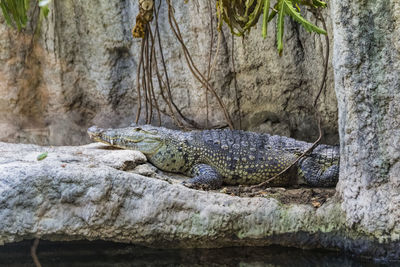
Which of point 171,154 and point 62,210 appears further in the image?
point 171,154

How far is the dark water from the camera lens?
3.08m

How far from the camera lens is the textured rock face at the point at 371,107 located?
312 cm

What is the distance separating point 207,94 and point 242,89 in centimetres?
43

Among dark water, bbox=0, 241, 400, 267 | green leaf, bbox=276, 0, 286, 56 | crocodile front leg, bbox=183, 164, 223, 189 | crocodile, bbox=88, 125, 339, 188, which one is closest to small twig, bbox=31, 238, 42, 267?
dark water, bbox=0, 241, 400, 267

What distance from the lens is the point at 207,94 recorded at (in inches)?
212

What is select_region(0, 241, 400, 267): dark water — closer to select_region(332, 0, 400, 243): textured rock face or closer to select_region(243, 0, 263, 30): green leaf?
select_region(332, 0, 400, 243): textured rock face

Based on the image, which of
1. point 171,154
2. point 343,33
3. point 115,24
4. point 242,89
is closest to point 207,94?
point 242,89

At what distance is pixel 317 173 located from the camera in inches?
174

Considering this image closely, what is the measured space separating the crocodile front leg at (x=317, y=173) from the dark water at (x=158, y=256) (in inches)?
→ 47.4

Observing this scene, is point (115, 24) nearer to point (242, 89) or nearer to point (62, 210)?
point (242, 89)

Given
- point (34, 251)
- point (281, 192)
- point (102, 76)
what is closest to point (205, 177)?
point (281, 192)

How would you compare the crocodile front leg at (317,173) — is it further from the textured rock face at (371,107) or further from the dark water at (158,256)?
the dark water at (158,256)

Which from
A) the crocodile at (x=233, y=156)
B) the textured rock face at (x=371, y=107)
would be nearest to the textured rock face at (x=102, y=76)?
the crocodile at (x=233, y=156)

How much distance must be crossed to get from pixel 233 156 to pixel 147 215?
1.63 metres
